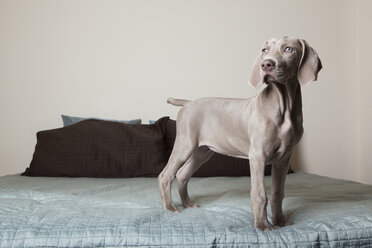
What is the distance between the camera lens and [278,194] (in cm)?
124

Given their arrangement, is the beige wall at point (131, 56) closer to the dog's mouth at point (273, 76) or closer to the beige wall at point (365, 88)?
the beige wall at point (365, 88)

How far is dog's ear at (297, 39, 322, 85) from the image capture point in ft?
3.74

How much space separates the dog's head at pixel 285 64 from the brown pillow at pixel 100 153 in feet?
4.26

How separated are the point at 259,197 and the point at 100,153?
4.79ft

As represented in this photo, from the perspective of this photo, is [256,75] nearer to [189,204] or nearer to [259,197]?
[259,197]

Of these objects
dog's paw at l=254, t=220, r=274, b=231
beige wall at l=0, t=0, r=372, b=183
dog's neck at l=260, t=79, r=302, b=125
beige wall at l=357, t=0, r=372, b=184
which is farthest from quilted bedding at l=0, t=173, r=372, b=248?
beige wall at l=357, t=0, r=372, b=184

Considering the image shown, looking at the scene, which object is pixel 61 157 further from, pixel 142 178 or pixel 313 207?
pixel 313 207

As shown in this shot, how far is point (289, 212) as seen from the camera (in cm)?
134

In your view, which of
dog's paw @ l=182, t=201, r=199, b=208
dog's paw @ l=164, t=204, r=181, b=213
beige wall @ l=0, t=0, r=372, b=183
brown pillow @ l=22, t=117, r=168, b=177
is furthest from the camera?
beige wall @ l=0, t=0, r=372, b=183

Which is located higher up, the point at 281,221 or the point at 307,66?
the point at 307,66

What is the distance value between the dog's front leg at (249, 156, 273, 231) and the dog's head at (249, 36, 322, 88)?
0.87 ft

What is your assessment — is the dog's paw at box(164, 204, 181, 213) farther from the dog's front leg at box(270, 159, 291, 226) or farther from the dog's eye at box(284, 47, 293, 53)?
the dog's eye at box(284, 47, 293, 53)

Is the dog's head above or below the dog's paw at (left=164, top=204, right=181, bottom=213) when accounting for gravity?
above

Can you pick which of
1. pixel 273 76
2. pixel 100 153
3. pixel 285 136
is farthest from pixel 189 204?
pixel 100 153
